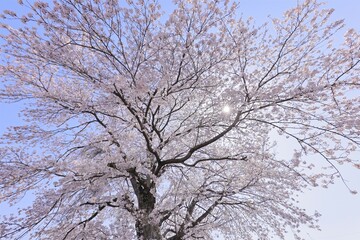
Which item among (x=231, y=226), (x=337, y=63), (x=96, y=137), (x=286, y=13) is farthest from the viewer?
(x=231, y=226)

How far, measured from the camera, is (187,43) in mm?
6109

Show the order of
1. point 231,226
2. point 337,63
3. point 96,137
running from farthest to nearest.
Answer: point 231,226 < point 96,137 < point 337,63

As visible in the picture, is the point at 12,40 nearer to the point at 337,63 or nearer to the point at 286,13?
the point at 286,13

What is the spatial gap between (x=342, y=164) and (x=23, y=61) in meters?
7.11

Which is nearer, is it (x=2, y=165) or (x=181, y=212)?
Answer: (x=2, y=165)

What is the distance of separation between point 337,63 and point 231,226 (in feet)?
18.7

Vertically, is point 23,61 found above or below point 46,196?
above

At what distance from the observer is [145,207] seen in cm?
714

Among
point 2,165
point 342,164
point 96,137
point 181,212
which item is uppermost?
point 96,137

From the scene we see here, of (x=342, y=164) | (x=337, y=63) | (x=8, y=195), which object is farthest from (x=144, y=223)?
(x=337, y=63)

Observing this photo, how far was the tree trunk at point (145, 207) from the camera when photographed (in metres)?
6.79

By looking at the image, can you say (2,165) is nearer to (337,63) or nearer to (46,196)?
(46,196)

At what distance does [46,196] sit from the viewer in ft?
22.5

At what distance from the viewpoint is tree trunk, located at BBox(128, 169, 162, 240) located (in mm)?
6789
